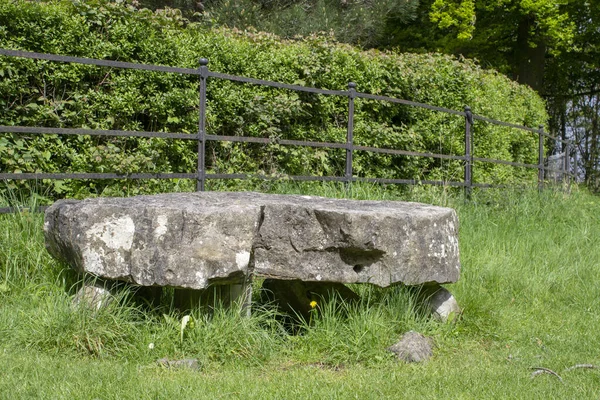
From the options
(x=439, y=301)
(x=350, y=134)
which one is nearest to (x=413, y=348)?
(x=439, y=301)

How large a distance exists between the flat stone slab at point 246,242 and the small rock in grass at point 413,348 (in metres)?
0.35

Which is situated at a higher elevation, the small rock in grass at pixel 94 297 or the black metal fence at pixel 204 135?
the black metal fence at pixel 204 135

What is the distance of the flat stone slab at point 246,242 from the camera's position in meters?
4.10

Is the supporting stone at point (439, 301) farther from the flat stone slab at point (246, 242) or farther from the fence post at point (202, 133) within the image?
the fence post at point (202, 133)

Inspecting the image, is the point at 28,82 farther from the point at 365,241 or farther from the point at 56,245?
the point at 365,241

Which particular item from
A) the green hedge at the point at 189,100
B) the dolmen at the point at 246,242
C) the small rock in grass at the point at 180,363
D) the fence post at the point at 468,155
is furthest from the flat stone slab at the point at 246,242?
the fence post at the point at 468,155

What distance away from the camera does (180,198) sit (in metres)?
5.02

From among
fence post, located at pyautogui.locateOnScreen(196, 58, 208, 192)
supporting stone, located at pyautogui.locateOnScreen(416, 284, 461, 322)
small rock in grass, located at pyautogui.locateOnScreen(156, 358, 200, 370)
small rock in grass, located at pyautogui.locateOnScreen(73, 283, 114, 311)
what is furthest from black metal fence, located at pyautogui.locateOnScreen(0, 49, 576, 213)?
supporting stone, located at pyautogui.locateOnScreen(416, 284, 461, 322)

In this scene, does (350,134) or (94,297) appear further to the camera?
(350,134)

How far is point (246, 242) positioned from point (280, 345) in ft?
2.28

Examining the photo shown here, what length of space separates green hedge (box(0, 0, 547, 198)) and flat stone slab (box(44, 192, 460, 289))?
2026 mm

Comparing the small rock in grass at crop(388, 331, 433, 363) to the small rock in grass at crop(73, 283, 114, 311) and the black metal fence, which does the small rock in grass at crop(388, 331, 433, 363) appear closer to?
the small rock in grass at crop(73, 283, 114, 311)

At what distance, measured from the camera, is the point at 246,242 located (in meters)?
4.20

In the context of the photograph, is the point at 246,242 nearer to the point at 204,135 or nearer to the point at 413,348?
the point at 413,348
